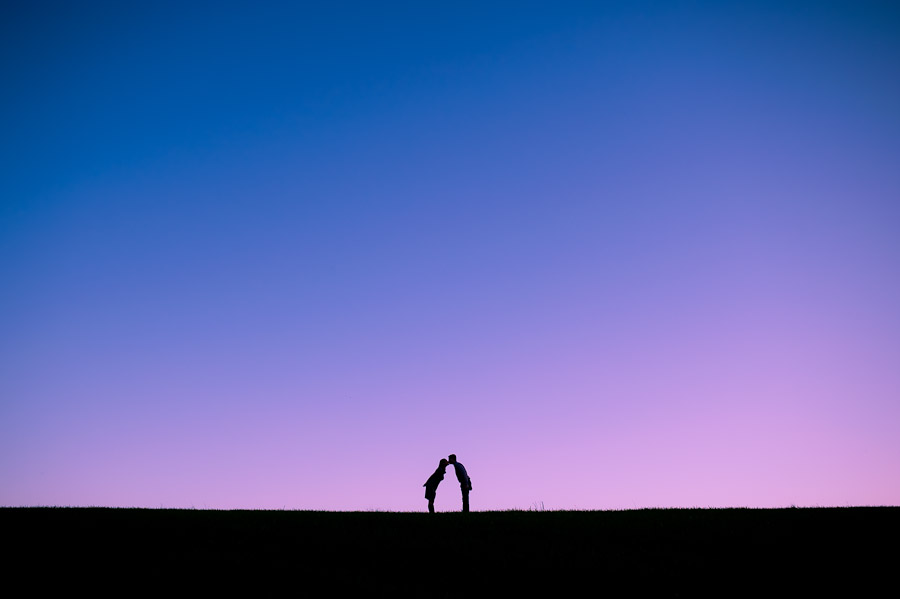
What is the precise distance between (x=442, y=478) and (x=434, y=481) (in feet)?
1.16

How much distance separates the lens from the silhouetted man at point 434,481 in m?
28.8

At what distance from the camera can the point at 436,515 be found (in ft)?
82.9

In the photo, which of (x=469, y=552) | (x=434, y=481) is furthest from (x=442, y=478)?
(x=469, y=552)

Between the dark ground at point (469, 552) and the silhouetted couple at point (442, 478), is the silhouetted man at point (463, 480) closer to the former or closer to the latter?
the silhouetted couple at point (442, 478)

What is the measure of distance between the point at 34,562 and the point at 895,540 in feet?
75.3

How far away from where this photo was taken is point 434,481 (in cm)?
2898

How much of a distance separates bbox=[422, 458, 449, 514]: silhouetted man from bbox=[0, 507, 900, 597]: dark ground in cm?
389

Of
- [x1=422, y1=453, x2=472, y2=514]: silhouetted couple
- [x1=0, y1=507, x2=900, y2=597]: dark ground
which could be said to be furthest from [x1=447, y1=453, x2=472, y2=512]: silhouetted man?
[x1=0, y1=507, x2=900, y2=597]: dark ground

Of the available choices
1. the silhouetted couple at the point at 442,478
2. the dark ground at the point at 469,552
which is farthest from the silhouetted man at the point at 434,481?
the dark ground at the point at 469,552

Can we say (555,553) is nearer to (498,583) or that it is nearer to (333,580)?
(498,583)

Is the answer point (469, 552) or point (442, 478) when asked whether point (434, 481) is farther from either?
point (469, 552)

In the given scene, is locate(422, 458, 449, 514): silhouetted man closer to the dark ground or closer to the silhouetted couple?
the silhouetted couple


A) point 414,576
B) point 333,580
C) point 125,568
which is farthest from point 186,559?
point 414,576

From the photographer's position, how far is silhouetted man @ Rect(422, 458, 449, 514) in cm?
2884
